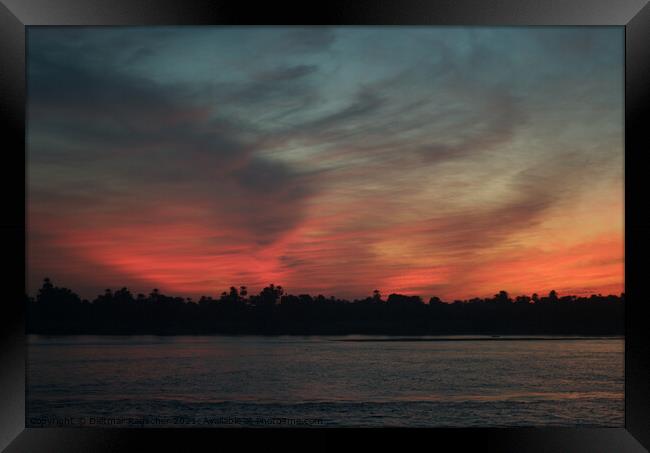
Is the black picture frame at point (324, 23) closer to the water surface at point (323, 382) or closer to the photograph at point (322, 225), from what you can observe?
the water surface at point (323, 382)

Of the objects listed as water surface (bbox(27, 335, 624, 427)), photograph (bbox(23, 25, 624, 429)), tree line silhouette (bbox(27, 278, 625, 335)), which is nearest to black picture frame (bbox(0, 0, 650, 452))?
water surface (bbox(27, 335, 624, 427))

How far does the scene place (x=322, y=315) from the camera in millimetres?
24188

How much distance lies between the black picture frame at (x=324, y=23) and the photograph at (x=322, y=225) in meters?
14.6

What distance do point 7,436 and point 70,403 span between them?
1688cm

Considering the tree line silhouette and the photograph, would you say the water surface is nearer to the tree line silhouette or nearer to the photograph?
the photograph

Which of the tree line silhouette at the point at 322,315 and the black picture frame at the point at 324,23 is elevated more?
the black picture frame at the point at 324,23

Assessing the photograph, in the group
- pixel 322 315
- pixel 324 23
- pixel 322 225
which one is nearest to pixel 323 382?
pixel 322 315


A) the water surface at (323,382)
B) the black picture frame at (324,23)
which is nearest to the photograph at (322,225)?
the water surface at (323,382)

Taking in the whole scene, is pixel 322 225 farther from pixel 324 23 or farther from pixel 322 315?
pixel 324 23

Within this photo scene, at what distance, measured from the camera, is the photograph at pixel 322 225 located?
63.6 ft

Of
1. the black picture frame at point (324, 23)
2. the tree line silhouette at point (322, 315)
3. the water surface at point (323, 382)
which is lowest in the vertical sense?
the water surface at point (323, 382)

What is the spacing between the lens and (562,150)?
76.1 feet

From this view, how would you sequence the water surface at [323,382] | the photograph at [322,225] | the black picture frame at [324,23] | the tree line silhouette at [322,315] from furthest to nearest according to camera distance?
the tree line silhouette at [322,315] → the photograph at [322,225] → the water surface at [323,382] → the black picture frame at [324,23]

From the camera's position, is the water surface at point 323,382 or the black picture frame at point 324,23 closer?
the black picture frame at point 324,23
